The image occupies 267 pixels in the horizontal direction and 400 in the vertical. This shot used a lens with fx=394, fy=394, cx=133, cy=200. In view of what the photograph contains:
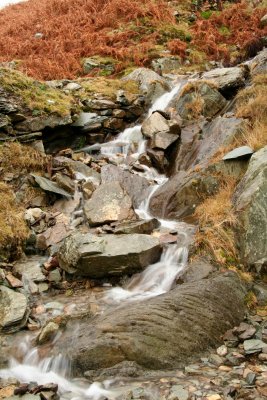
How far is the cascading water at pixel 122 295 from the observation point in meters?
4.17

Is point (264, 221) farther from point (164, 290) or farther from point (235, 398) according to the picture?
point (235, 398)

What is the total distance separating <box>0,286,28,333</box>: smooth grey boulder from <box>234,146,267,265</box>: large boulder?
3178 millimetres

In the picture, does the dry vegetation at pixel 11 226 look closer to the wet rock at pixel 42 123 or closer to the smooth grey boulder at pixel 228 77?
the wet rock at pixel 42 123

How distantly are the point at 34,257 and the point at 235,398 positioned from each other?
4.44m

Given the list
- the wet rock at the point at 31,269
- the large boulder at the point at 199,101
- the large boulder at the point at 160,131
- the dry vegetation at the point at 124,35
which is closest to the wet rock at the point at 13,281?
the wet rock at the point at 31,269

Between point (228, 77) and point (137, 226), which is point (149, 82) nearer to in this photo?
point (228, 77)

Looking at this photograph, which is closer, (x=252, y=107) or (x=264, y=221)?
(x=264, y=221)

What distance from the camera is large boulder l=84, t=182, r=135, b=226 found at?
744 cm

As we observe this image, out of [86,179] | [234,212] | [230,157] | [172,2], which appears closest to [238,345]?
[234,212]

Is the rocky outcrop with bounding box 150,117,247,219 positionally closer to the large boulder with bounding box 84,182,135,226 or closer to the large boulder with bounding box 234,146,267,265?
the large boulder with bounding box 84,182,135,226

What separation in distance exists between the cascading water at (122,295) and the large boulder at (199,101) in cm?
237

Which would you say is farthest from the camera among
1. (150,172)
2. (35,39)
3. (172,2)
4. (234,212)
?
(172,2)

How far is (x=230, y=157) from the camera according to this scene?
748cm

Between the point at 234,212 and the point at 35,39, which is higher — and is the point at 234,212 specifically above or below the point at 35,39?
below
